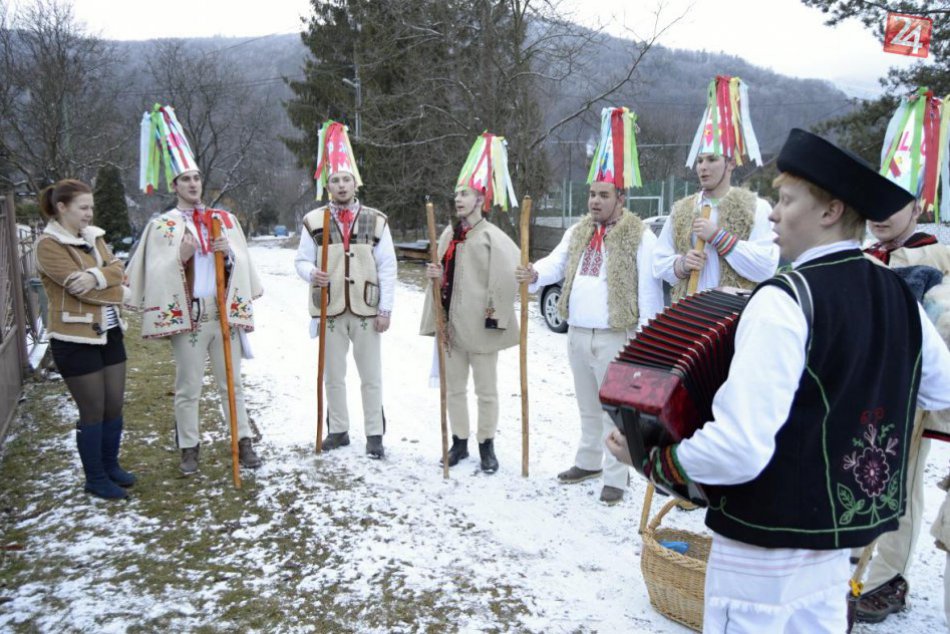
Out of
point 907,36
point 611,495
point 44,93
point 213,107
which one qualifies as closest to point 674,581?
point 611,495

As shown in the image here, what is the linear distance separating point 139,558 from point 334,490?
1259 mm

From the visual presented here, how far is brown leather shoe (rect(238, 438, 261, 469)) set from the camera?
4867mm

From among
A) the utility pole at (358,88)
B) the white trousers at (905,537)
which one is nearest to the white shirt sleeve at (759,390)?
the white trousers at (905,537)

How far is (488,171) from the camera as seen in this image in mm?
4871

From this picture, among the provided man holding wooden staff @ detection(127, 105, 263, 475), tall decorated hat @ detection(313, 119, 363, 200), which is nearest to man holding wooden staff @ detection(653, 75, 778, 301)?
tall decorated hat @ detection(313, 119, 363, 200)

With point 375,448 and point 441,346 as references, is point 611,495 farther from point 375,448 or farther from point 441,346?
point 375,448

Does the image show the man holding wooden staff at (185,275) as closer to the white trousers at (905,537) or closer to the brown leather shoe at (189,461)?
the brown leather shoe at (189,461)

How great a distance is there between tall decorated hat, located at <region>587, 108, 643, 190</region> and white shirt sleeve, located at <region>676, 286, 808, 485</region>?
292 cm

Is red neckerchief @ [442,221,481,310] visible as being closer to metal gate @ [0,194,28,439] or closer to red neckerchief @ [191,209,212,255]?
red neckerchief @ [191,209,212,255]

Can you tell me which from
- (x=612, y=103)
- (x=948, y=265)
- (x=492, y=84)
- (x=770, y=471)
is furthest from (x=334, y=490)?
(x=612, y=103)

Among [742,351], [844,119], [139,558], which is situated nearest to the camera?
[742,351]

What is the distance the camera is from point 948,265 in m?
3.12

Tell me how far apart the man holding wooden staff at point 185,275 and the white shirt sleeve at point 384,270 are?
36.6 inches

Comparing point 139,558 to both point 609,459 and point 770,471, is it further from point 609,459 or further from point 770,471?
point 770,471
